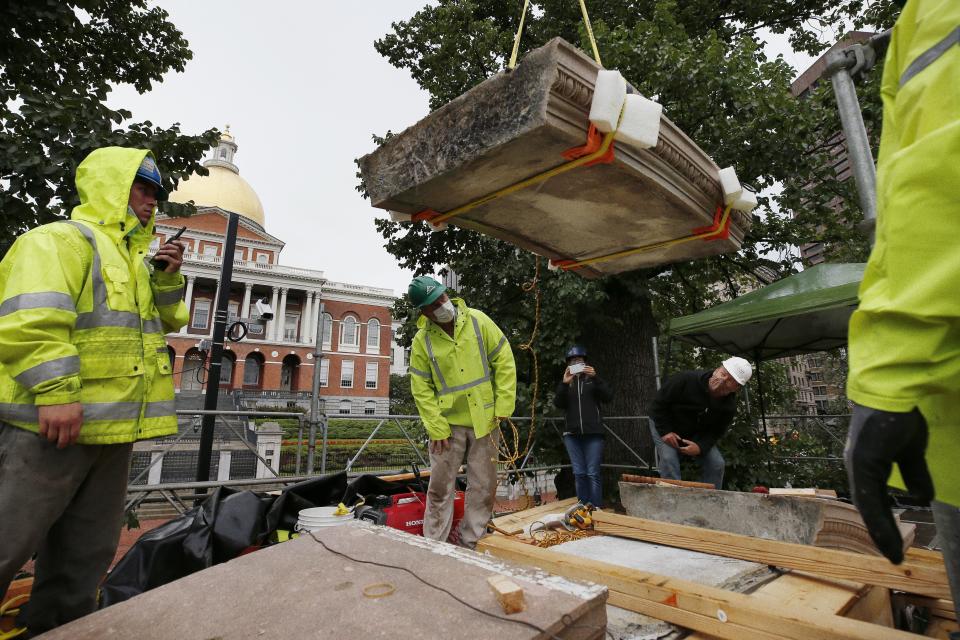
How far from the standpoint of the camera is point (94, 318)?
6.99ft

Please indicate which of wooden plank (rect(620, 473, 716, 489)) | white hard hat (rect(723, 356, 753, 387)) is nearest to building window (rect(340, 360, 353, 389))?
white hard hat (rect(723, 356, 753, 387))

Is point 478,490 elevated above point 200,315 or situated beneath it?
situated beneath

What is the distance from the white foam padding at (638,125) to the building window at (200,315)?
156 ft

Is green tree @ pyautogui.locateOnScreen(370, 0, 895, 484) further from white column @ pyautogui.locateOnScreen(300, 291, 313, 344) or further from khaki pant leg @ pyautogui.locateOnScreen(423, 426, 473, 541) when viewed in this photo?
white column @ pyautogui.locateOnScreen(300, 291, 313, 344)

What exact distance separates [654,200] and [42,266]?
8.87ft

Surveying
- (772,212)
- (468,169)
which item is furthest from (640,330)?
(468,169)

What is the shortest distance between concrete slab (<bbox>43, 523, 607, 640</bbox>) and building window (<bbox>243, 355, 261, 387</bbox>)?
1847 inches

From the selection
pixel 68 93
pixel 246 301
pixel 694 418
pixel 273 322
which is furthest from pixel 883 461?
pixel 246 301

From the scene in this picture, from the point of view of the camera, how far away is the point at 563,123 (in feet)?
5.09

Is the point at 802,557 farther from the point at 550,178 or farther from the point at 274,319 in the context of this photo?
the point at 274,319

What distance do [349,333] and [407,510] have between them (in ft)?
149

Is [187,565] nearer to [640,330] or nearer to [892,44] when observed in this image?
[892,44]

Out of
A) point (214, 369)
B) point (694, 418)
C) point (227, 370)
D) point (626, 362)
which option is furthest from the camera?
point (227, 370)

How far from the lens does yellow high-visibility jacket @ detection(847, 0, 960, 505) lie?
787 millimetres
